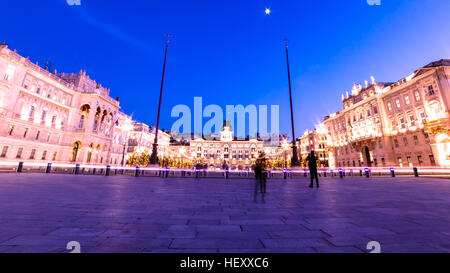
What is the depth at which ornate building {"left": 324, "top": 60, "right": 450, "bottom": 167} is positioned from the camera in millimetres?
25781

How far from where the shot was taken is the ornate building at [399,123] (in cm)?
2578

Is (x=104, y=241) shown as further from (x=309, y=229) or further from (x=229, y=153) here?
(x=229, y=153)

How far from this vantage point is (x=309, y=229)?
2791 mm

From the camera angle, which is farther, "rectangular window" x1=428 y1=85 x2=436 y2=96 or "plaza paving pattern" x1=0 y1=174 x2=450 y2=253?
"rectangular window" x1=428 y1=85 x2=436 y2=96

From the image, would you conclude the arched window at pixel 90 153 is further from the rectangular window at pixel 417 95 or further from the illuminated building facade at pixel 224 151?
the rectangular window at pixel 417 95

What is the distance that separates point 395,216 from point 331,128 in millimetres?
53494

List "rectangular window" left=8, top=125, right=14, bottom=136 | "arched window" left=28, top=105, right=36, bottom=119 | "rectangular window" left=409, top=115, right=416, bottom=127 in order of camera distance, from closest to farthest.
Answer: "rectangular window" left=8, top=125, right=14, bottom=136 < "arched window" left=28, top=105, right=36, bottom=119 < "rectangular window" left=409, top=115, right=416, bottom=127

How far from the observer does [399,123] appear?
3250 cm

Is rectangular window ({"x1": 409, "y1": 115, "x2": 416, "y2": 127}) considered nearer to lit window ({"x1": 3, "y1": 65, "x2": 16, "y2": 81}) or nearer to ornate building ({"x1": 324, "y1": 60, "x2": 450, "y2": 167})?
ornate building ({"x1": 324, "y1": 60, "x2": 450, "y2": 167})

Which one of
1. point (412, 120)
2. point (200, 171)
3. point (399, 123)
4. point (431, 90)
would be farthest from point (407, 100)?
point (200, 171)

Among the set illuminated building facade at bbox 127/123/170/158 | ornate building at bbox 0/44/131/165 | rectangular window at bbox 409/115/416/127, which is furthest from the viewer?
illuminated building facade at bbox 127/123/170/158

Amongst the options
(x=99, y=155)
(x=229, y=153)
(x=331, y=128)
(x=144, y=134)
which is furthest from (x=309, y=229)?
(x=229, y=153)

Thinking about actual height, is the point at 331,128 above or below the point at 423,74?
below

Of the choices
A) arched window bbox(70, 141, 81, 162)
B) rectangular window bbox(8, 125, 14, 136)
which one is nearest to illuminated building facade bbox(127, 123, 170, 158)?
arched window bbox(70, 141, 81, 162)
